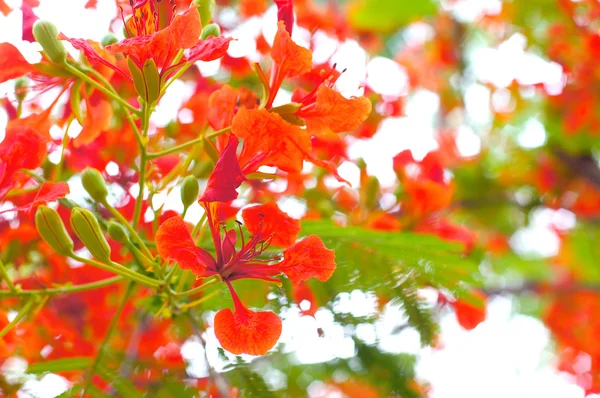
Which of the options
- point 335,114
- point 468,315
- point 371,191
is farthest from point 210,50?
point 468,315

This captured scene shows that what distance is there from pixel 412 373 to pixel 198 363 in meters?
0.48

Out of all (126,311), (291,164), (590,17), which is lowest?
(291,164)

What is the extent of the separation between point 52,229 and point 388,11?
288 centimetres

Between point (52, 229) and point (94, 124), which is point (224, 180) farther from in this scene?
point (94, 124)

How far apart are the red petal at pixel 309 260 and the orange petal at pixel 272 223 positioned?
0.13 feet

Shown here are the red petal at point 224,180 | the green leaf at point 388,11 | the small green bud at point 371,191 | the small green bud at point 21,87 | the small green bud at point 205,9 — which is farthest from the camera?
the green leaf at point 388,11

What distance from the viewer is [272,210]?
2.66 feet

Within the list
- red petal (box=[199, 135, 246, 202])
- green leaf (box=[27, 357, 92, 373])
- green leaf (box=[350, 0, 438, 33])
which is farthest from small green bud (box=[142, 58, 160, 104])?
green leaf (box=[350, 0, 438, 33])

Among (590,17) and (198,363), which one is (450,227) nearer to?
(198,363)

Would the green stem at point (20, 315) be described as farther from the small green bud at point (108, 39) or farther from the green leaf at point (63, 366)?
the small green bud at point (108, 39)

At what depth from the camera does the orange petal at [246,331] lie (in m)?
0.78

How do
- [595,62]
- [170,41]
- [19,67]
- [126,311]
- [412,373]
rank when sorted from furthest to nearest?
[595,62] < [126,311] < [412,373] < [19,67] < [170,41]

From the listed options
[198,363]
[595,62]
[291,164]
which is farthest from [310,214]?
[595,62]

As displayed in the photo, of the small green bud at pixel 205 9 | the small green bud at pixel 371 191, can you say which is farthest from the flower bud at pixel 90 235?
the small green bud at pixel 371 191
